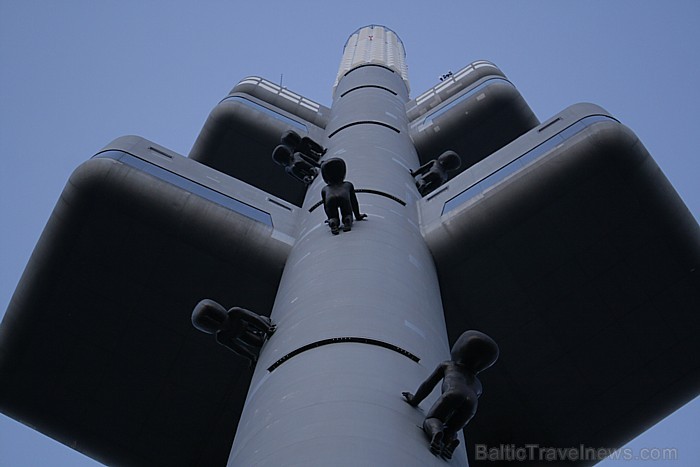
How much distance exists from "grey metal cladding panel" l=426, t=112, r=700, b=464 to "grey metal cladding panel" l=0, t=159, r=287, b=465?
360cm

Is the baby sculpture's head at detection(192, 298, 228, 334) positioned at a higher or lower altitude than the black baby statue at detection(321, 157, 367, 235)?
lower

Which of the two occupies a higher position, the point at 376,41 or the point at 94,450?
the point at 376,41

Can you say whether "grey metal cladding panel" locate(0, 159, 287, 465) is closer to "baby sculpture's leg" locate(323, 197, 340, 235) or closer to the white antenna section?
"baby sculpture's leg" locate(323, 197, 340, 235)

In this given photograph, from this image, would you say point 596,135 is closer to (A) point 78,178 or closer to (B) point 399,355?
(B) point 399,355

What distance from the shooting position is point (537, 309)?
43.8ft

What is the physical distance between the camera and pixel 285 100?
25.1 m

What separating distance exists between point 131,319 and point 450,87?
15.6 meters

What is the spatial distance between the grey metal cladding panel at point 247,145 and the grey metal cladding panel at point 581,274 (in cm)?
952

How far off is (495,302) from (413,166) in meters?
5.36

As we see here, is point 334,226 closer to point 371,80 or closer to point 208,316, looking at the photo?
point 208,316

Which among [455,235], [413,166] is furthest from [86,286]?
[413,166]

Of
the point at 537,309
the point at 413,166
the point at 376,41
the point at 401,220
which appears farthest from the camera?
the point at 376,41

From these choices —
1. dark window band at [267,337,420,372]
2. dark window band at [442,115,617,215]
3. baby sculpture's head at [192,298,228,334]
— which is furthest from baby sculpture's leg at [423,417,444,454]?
dark window band at [442,115,617,215]

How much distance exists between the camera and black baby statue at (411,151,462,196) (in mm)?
15742
